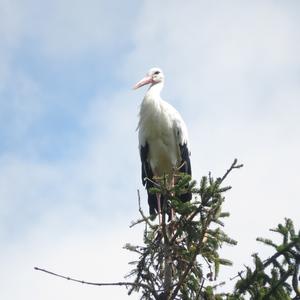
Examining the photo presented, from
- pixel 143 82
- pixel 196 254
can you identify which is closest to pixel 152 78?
pixel 143 82

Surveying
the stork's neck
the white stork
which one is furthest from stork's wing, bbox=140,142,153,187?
the stork's neck

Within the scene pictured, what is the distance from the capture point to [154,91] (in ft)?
31.4

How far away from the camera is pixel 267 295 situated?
4633mm

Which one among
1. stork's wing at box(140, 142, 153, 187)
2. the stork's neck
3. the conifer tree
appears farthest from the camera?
the stork's neck

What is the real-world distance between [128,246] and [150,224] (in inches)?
14.1

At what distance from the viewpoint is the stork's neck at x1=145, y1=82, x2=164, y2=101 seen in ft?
30.6

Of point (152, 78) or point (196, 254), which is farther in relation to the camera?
point (152, 78)

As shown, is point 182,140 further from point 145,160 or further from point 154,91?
point 154,91

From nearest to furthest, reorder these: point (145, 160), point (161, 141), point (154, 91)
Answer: point (161, 141) < point (145, 160) < point (154, 91)

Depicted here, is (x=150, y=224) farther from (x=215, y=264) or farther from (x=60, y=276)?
(x=60, y=276)

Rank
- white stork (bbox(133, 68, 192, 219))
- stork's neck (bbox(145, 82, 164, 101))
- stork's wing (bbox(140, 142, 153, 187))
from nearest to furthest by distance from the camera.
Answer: white stork (bbox(133, 68, 192, 219))
stork's wing (bbox(140, 142, 153, 187))
stork's neck (bbox(145, 82, 164, 101))

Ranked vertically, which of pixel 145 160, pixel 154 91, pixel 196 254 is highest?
pixel 154 91

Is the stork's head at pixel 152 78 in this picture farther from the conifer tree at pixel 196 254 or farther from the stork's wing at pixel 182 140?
the conifer tree at pixel 196 254

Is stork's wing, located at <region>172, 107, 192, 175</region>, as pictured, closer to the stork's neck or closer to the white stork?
the white stork
